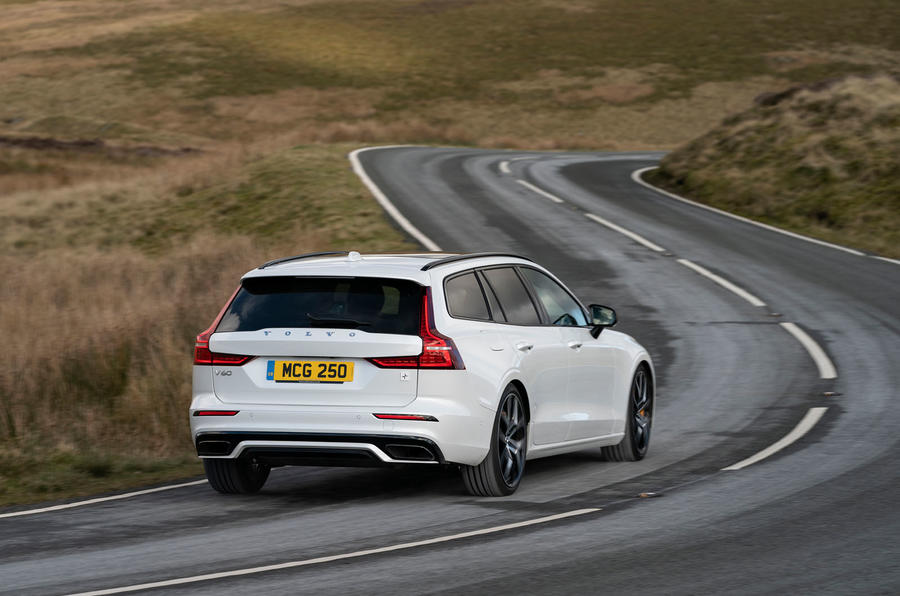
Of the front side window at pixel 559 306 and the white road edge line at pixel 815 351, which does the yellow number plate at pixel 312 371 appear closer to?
the front side window at pixel 559 306

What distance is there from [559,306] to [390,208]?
17698 millimetres

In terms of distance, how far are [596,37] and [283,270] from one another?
272 feet

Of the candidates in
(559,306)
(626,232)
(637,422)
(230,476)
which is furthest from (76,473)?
(626,232)

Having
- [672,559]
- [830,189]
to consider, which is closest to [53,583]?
[672,559]

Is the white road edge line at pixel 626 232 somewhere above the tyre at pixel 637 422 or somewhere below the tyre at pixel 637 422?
below

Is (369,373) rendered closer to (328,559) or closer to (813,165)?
(328,559)

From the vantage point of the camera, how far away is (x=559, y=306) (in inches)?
411

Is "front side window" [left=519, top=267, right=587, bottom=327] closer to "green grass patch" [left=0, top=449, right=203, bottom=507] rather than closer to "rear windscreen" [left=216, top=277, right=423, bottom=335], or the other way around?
"rear windscreen" [left=216, top=277, right=423, bottom=335]

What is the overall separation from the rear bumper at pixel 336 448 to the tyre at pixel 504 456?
0.45 meters

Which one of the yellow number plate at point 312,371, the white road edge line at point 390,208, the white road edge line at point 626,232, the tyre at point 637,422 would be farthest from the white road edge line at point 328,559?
the white road edge line at point 626,232

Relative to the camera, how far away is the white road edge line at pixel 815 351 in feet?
48.6

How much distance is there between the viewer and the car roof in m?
8.83

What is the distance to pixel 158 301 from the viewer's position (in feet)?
57.1

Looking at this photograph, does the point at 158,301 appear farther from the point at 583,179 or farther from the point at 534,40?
the point at 534,40
